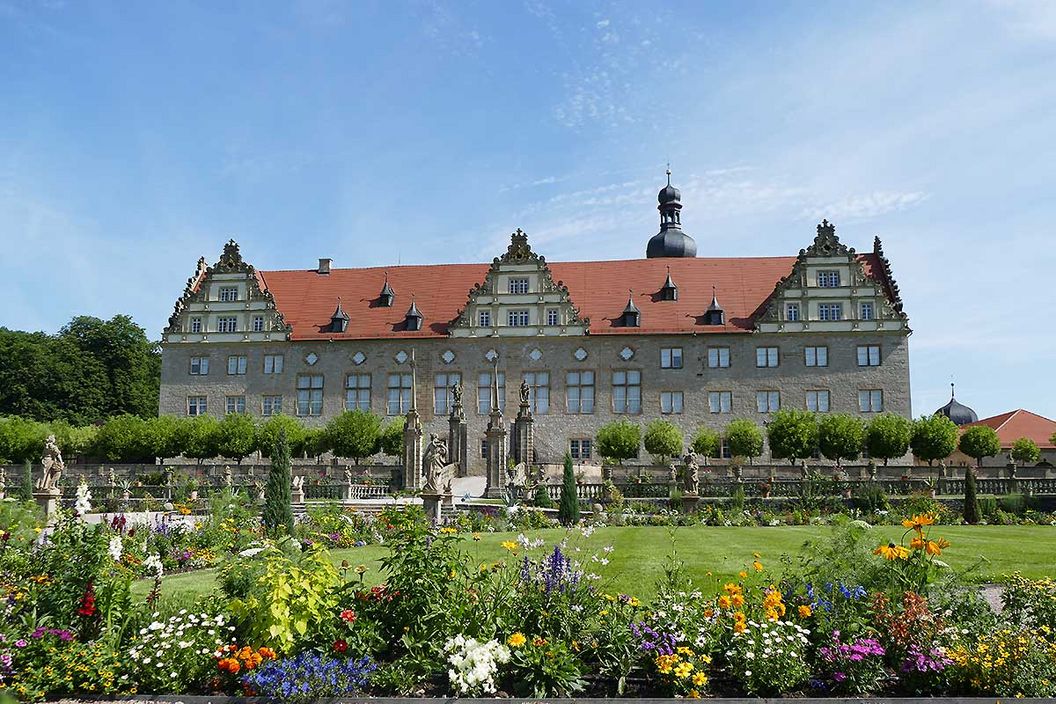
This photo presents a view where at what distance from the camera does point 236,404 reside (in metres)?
47.5

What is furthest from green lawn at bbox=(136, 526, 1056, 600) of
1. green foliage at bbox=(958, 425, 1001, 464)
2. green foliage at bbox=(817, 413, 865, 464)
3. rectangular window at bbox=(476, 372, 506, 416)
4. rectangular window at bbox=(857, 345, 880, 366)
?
rectangular window at bbox=(476, 372, 506, 416)

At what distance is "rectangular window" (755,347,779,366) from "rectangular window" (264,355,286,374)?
24451 millimetres

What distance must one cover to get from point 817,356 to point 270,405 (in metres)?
28.0

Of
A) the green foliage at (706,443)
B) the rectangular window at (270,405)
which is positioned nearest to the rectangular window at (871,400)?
the green foliage at (706,443)

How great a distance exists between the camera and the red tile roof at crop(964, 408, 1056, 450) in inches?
2248

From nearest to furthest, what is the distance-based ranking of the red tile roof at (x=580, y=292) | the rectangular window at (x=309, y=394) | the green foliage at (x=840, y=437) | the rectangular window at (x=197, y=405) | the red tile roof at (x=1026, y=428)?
the green foliage at (x=840, y=437) < the red tile roof at (x=580, y=292) < the rectangular window at (x=309, y=394) < the rectangular window at (x=197, y=405) < the red tile roof at (x=1026, y=428)

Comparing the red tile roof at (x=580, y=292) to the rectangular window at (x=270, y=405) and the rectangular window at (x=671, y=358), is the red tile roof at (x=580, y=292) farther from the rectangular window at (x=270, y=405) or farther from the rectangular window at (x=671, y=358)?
the rectangular window at (x=270, y=405)

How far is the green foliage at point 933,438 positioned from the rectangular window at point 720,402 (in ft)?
28.2

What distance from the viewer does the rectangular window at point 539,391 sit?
45500mm

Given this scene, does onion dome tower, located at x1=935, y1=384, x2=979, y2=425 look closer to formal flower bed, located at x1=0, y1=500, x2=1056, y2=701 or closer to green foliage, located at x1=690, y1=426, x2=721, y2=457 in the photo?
green foliage, located at x1=690, y1=426, x2=721, y2=457

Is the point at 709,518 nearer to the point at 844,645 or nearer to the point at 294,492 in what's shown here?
the point at 294,492

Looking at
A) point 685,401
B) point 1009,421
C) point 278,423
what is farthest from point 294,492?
point 1009,421

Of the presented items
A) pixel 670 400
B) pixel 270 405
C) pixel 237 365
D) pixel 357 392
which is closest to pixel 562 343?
pixel 670 400

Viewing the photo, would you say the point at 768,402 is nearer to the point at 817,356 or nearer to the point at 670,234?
the point at 817,356
